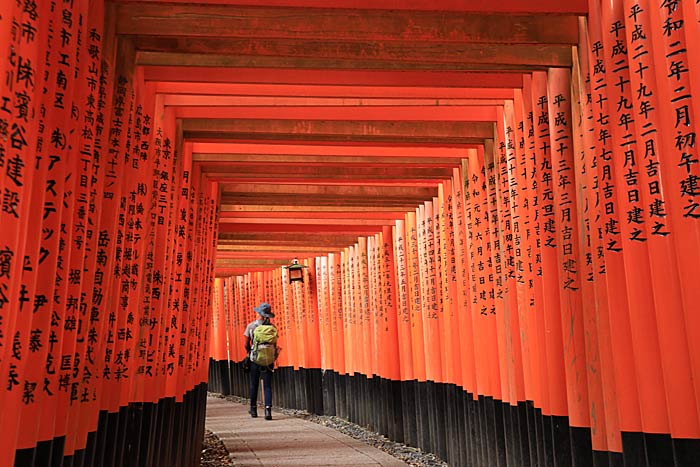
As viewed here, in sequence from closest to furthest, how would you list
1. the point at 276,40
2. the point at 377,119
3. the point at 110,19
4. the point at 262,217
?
1. the point at 110,19
2. the point at 276,40
3. the point at 377,119
4. the point at 262,217

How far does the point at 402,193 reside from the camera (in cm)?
916

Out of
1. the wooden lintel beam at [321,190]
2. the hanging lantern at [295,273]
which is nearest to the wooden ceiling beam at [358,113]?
the wooden lintel beam at [321,190]

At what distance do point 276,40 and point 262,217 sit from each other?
6.03 metres

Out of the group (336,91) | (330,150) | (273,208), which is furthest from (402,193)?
(336,91)

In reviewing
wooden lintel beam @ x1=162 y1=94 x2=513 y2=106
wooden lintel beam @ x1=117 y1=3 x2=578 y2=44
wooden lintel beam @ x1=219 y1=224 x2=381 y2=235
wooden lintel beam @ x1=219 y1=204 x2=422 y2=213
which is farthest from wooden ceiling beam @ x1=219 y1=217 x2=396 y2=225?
wooden lintel beam @ x1=117 y1=3 x2=578 y2=44

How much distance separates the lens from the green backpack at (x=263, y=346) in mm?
12039

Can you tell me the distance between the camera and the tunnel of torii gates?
3.21 m

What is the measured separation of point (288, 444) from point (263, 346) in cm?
257

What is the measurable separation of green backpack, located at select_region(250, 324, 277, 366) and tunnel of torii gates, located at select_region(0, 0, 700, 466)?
105 inches

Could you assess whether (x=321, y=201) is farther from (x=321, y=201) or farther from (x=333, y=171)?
(x=333, y=171)

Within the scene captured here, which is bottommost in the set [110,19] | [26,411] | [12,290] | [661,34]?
[26,411]

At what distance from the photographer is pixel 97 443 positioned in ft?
14.8

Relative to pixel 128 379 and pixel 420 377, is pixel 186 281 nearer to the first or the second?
pixel 128 379

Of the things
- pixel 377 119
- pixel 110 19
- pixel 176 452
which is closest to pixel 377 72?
pixel 377 119
